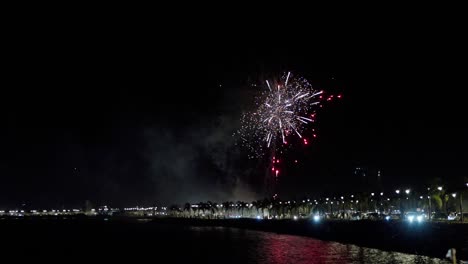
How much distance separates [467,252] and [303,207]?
399ft

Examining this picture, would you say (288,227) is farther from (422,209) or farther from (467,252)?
(467,252)

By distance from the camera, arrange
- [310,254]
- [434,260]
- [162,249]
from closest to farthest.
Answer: [434,260] → [310,254] → [162,249]

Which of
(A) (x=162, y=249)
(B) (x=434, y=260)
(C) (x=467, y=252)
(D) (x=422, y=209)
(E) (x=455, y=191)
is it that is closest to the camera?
A: (C) (x=467, y=252)

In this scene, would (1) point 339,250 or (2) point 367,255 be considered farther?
(1) point 339,250

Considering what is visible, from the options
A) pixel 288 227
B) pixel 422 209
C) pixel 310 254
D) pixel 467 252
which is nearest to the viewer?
pixel 467 252

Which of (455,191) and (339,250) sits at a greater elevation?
(455,191)

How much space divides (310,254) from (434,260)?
40.2 ft

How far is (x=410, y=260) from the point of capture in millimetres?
36500

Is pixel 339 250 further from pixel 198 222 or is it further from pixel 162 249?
pixel 198 222

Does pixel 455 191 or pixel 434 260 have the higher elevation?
pixel 455 191

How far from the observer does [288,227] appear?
8688 centimetres

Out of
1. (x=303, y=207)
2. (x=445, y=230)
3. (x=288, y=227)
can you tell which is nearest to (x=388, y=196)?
(x=288, y=227)

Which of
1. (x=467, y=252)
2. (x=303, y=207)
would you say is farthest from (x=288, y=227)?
(x=303, y=207)

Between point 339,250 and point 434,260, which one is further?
point 339,250
